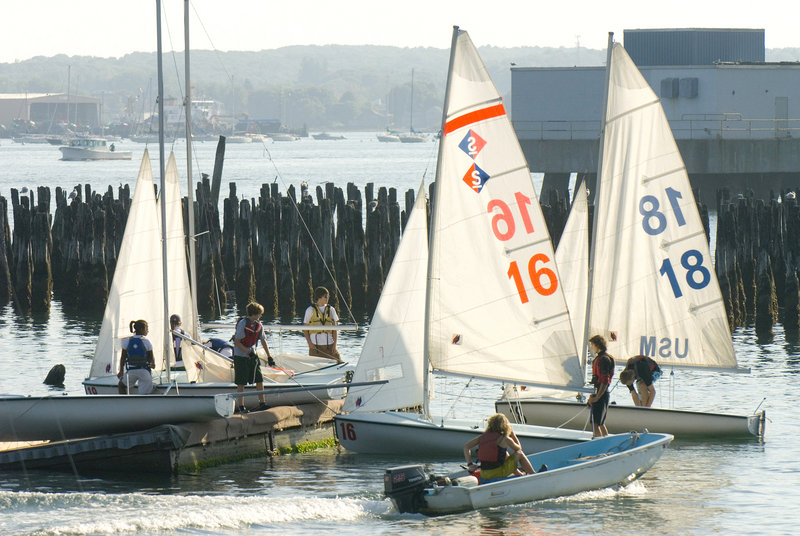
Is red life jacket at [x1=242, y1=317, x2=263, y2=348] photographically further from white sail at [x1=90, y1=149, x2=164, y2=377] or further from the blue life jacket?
white sail at [x1=90, y1=149, x2=164, y2=377]

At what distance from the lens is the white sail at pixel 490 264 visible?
18156mm

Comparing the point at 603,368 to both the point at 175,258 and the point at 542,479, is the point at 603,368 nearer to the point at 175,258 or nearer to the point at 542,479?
the point at 542,479

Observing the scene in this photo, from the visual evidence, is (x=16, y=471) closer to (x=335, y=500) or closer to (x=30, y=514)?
(x=30, y=514)

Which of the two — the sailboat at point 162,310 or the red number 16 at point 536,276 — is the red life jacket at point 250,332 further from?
the red number 16 at point 536,276

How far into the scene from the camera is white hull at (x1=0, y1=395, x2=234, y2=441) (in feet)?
59.7

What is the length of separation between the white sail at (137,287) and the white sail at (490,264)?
6332mm

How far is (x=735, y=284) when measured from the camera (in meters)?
33.9

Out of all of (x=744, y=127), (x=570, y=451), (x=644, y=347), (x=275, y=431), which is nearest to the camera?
(x=570, y=451)

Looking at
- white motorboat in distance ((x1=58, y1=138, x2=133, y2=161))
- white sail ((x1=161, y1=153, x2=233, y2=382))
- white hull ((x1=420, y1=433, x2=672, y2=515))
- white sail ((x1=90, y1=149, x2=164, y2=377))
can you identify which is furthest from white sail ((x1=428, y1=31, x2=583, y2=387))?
white motorboat in distance ((x1=58, y1=138, x2=133, y2=161))

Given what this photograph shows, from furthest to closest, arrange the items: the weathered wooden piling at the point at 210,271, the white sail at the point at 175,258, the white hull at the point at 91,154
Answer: the white hull at the point at 91,154 < the weathered wooden piling at the point at 210,271 < the white sail at the point at 175,258

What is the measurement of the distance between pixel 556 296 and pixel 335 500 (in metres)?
4.46

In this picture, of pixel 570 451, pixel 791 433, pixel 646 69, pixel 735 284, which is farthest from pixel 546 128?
pixel 570 451

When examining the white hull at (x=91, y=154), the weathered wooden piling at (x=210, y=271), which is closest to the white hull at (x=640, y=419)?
the weathered wooden piling at (x=210, y=271)

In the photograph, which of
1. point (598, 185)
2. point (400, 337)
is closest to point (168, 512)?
point (400, 337)
